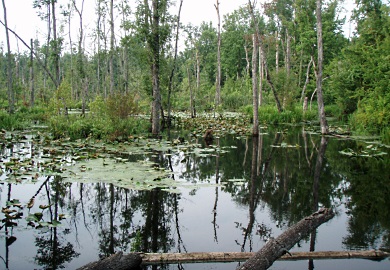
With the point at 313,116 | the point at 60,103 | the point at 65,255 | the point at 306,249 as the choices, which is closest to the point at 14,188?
the point at 65,255

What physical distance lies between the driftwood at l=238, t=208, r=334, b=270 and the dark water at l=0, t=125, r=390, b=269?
53cm

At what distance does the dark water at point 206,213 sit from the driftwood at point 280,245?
0.53 meters

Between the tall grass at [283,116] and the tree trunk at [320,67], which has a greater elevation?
the tree trunk at [320,67]

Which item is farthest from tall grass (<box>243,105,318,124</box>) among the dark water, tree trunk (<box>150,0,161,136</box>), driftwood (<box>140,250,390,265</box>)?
driftwood (<box>140,250,390,265</box>)

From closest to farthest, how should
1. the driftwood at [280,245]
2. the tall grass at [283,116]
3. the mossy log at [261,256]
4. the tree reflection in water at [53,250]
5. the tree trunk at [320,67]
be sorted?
the driftwood at [280,245]
the mossy log at [261,256]
the tree reflection in water at [53,250]
the tree trunk at [320,67]
the tall grass at [283,116]

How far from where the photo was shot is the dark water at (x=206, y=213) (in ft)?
13.8

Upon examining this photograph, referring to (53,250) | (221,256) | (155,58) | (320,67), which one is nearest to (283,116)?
(320,67)

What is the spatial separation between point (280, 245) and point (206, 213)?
2.54 meters

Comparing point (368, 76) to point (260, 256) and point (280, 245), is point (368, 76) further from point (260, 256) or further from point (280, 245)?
point (260, 256)

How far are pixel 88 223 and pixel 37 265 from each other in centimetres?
133

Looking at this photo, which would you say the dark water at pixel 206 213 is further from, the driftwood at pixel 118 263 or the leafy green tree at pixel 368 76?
the leafy green tree at pixel 368 76

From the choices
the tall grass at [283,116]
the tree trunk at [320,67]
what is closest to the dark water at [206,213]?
the tree trunk at [320,67]

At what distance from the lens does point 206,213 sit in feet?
18.7

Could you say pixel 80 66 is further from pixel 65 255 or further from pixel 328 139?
pixel 65 255
